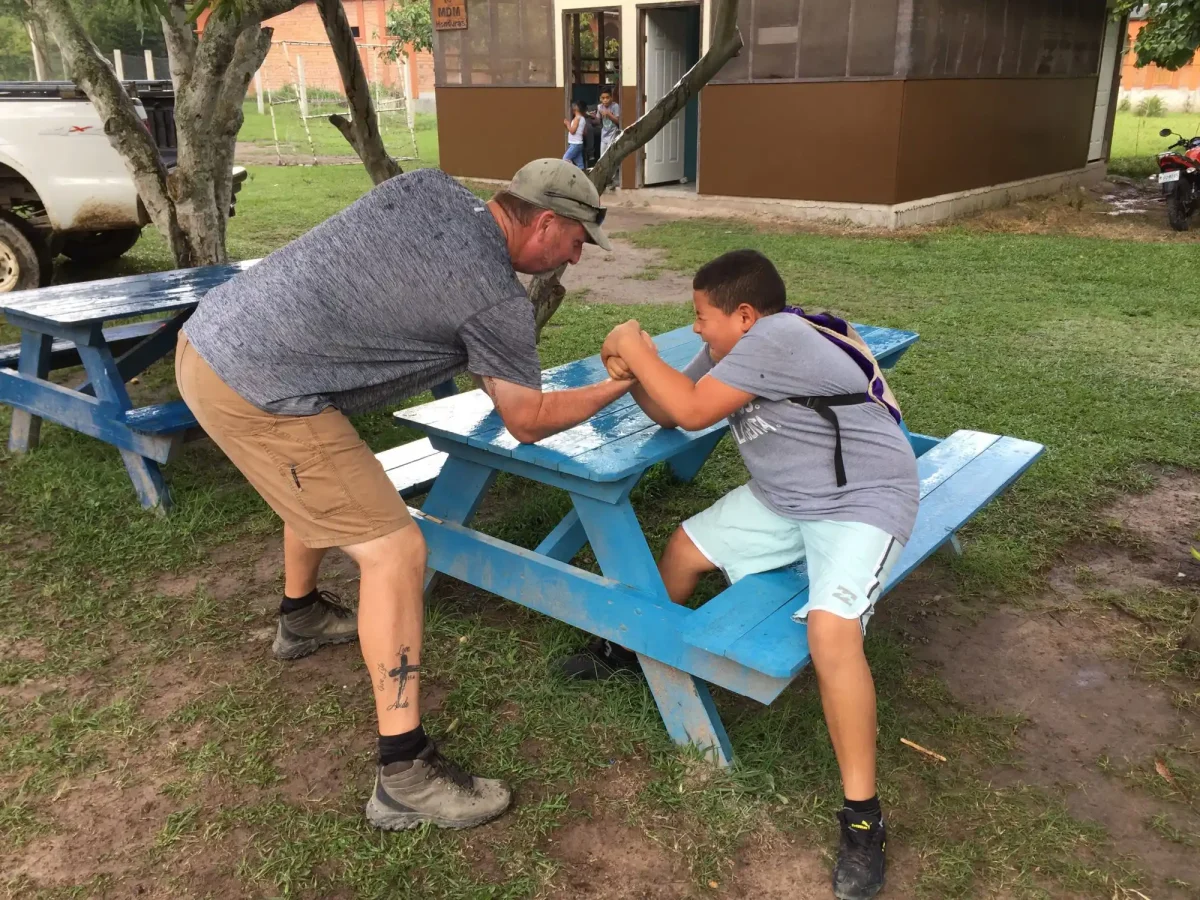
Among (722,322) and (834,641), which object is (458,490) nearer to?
(722,322)

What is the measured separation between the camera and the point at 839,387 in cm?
236

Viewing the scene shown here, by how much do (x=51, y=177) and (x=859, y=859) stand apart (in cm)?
749

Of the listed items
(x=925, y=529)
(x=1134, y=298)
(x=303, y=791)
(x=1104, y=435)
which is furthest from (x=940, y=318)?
(x=303, y=791)

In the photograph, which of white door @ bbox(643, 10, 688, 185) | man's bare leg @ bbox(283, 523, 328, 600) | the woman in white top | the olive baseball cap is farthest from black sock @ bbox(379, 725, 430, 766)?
white door @ bbox(643, 10, 688, 185)

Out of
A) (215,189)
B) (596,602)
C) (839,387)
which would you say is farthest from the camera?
(215,189)

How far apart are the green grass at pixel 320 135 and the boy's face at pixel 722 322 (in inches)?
643

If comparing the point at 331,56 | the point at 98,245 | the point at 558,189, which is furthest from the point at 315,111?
the point at 558,189

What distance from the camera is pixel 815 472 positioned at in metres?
2.42

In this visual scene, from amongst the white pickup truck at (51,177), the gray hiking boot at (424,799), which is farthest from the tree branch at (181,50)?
the gray hiking boot at (424,799)

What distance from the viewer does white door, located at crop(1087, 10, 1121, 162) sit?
1573 cm

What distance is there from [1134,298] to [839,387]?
6717 millimetres

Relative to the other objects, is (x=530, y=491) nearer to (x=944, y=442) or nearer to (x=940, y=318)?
(x=944, y=442)

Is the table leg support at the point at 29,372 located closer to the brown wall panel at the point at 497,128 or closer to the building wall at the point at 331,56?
the brown wall panel at the point at 497,128

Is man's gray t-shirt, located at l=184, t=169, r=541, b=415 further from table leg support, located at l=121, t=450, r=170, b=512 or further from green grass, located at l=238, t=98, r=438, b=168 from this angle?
green grass, located at l=238, t=98, r=438, b=168
